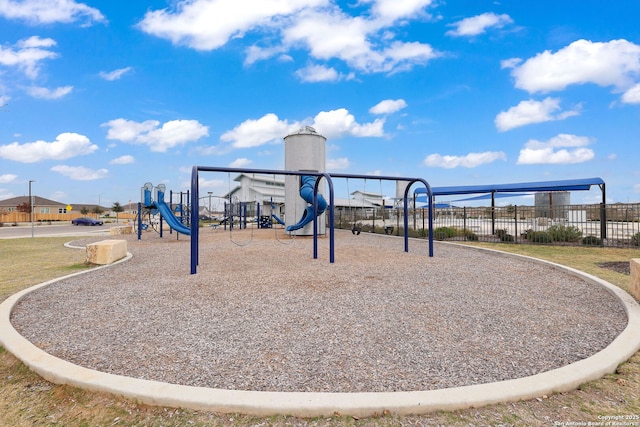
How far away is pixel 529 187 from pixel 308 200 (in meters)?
11.6

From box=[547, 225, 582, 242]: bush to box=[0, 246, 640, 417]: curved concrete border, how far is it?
12651 mm

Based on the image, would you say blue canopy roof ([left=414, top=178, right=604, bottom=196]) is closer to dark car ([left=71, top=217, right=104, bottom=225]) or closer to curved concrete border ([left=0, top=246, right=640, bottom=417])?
curved concrete border ([left=0, top=246, right=640, bottom=417])

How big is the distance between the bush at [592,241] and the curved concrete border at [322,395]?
1256cm

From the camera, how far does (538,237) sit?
1448 cm

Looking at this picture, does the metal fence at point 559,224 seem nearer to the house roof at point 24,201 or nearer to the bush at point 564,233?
the bush at point 564,233

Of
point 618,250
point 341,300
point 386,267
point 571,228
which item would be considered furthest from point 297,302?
point 571,228

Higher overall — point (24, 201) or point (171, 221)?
point (24, 201)

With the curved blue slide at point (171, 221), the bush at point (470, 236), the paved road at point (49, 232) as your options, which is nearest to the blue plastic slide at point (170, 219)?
the curved blue slide at point (171, 221)

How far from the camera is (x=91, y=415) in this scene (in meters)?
2.57

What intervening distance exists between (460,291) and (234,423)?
15.0 ft

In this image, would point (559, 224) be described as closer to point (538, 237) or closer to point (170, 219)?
point (538, 237)

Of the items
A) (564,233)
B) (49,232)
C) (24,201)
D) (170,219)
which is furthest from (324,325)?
(24,201)

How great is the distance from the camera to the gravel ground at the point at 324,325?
3143mm

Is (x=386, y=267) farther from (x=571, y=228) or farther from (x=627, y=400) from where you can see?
(x=571, y=228)
